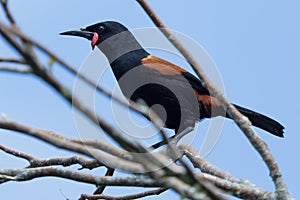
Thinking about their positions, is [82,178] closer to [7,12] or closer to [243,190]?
[243,190]

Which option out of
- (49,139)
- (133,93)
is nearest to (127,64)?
(133,93)

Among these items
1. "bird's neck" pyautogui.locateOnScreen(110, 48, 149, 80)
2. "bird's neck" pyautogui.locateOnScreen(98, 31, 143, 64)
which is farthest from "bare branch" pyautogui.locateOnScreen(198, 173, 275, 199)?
"bird's neck" pyautogui.locateOnScreen(98, 31, 143, 64)

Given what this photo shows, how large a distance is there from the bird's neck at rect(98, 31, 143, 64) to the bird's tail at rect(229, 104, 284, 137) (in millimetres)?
1183

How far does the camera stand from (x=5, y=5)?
124cm

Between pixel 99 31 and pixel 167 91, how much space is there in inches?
42.4

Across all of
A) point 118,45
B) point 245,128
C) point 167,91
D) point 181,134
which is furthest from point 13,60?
point 118,45

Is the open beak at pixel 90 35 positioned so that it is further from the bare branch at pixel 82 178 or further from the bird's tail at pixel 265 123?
the bare branch at pixel 82 178

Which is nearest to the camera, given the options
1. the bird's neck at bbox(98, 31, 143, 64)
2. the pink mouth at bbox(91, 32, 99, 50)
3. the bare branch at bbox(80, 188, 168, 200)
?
the bare branch at bbox(80, 188, 168, 200)

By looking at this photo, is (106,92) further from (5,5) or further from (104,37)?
(104,37)

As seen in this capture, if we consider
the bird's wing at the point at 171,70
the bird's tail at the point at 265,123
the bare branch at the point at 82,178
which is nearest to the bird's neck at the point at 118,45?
the bird's wing at the point at 171,70

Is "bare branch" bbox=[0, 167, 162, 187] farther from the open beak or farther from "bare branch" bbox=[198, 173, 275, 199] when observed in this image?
the open beak

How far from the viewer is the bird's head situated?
5539 mm

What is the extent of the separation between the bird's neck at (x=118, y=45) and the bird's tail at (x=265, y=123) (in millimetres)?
1183

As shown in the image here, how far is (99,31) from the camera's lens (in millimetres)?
5609
